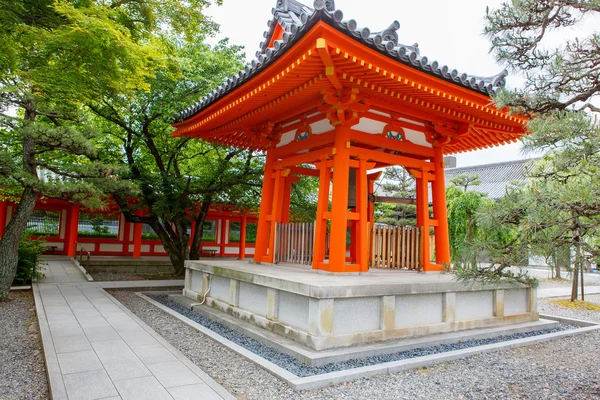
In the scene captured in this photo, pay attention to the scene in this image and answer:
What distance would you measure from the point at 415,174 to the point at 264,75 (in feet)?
10.8

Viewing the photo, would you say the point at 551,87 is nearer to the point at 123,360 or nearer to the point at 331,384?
the point at 331,384

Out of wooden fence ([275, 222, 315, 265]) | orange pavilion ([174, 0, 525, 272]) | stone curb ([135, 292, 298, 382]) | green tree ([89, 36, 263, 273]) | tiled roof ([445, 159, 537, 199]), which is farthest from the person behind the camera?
tiled roof ([445, 159, 537, 199])

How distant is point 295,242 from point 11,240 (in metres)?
5.59

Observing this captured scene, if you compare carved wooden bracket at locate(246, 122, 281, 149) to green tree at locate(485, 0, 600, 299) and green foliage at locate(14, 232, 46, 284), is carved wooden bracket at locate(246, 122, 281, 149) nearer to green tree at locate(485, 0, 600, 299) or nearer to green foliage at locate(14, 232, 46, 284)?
green tree at locate(485, 0, 600, 299)

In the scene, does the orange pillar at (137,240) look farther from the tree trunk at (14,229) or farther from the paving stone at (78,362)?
the paving stone at (78,362)

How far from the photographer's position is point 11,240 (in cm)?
768

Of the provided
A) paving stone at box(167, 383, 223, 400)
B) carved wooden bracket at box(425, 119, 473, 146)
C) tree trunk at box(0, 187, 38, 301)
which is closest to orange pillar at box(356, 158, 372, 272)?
carved wooden bracket at box(425, 119, 473, 146)

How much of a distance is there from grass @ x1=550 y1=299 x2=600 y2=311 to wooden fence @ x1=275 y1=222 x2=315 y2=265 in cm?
781

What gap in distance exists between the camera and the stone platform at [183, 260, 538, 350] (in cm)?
467

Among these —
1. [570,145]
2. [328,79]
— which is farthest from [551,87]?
[328,79]

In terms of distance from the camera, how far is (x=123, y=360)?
4246mm

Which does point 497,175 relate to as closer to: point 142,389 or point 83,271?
point 83,271

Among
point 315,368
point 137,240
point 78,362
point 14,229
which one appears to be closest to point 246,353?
point 315,368

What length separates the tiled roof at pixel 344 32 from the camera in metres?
4.40
